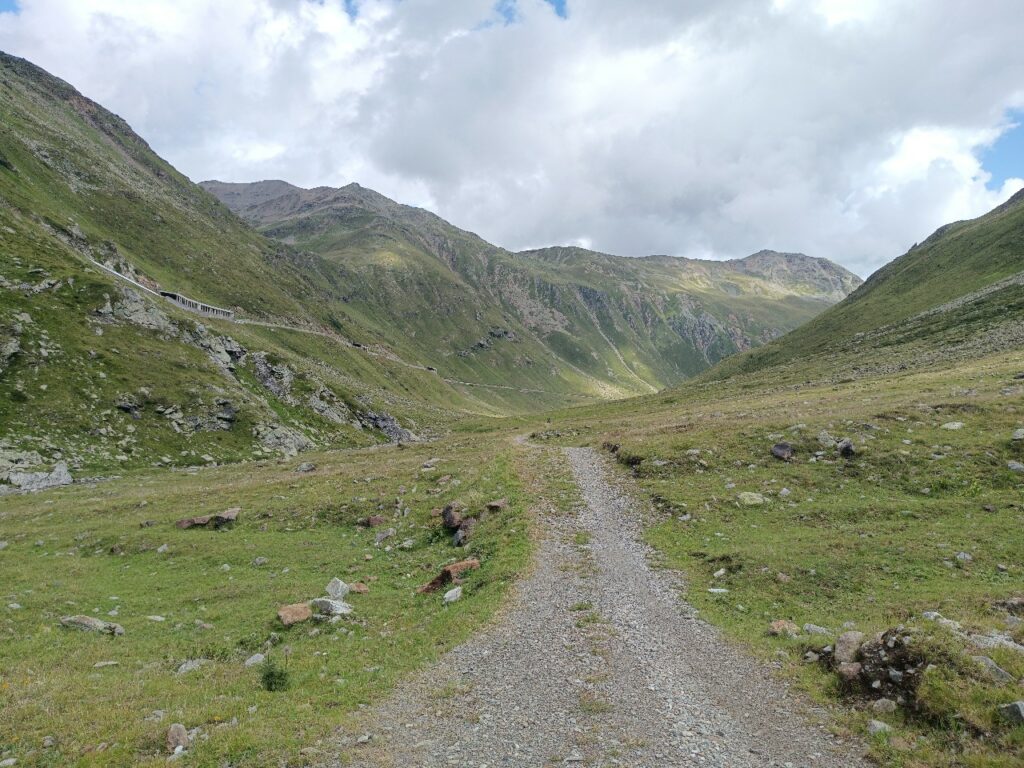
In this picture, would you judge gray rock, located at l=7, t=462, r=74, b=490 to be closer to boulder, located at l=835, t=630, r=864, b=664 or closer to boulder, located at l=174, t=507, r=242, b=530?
boulder, located at l=174, t=507, r=242, b=530

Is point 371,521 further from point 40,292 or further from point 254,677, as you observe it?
point 40,292

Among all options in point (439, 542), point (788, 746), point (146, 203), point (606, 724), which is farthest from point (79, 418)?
point (146, 203)

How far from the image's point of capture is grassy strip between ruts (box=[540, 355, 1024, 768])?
10.8 m

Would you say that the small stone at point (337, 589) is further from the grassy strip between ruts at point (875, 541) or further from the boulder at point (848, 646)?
the boulder at point (848, 646)

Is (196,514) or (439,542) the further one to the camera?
(196,514)

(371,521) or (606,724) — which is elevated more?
(371,521)

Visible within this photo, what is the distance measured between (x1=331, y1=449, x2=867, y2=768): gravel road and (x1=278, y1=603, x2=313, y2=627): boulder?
6164 mm

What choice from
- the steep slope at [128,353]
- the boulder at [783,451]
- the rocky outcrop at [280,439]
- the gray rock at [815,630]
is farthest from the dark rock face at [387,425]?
the gray rock at [815,630]

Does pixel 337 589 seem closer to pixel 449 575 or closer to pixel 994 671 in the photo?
pixel 449 575

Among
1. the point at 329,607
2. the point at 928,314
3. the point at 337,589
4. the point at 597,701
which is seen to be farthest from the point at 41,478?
the point at 928,314

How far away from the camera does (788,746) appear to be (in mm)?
10695

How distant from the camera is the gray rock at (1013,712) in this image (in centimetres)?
970

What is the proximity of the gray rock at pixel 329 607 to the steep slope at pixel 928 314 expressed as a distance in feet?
310

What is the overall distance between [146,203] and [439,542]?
18567cm
